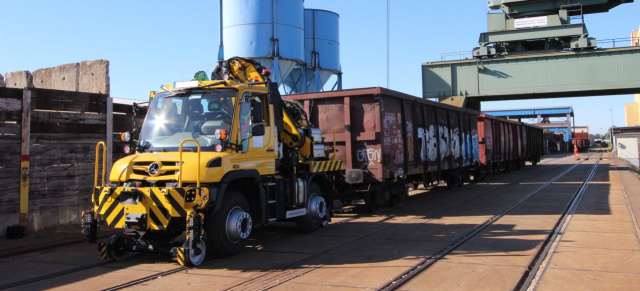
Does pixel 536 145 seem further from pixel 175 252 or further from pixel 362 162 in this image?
pixel 175 252

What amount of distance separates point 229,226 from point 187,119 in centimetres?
183

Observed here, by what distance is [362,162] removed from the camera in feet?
41.1

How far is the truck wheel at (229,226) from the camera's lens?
703cm

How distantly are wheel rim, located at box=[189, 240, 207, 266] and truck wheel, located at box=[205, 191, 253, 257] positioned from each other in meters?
0.19

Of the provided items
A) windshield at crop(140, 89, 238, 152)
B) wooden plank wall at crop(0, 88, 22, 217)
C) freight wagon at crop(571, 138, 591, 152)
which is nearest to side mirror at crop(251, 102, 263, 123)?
windshield at crop(140, 89, 238, 152)

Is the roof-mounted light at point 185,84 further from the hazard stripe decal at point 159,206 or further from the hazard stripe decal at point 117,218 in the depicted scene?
the hazard stripe decal at point 117,218

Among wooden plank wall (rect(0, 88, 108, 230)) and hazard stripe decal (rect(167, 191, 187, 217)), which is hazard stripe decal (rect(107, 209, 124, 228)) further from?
wooden plank wall (rect(0, 88, 108, 230))

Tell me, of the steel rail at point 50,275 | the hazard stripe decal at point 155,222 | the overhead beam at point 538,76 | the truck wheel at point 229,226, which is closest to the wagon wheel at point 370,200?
the truck wheel at point 229,226

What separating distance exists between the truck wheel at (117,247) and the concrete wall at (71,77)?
5.19m

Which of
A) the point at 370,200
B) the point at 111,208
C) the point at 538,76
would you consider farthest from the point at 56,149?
the point at 538,76

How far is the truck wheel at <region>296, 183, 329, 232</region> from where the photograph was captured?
9.52m

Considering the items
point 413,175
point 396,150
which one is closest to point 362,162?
point 396,150

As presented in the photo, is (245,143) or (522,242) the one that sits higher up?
(245,143)

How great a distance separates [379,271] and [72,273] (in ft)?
13.6
